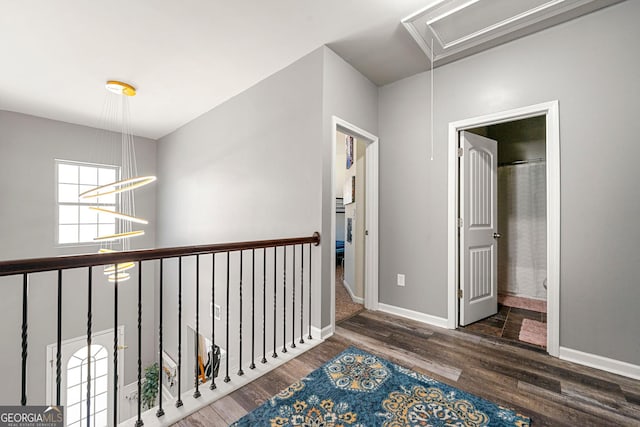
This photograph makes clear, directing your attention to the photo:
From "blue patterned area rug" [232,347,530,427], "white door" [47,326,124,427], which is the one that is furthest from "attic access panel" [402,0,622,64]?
"white door" [47,326,124,427]

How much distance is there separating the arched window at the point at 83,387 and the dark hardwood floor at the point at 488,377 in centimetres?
472

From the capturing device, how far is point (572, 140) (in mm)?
2133

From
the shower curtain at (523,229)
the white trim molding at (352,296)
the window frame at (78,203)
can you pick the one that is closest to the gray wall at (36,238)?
the window frame at (78,203)

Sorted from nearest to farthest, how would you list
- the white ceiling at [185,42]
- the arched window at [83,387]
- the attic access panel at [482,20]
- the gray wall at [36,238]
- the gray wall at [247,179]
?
the attic access panel at [482,20] → the white ceiling at [185,42] → the gray wall at [247,179] → the gray wall at [36,238] → the arched window at [83,387]

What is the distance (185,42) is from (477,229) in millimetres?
3460

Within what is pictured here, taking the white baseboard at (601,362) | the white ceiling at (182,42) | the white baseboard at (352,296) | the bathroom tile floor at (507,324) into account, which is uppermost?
the white ceiling at (182,42)

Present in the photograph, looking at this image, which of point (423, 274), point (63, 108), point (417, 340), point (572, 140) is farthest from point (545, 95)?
point (63, 108)

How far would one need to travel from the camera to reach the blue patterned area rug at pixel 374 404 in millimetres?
1486

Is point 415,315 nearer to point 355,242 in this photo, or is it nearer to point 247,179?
point 355,242

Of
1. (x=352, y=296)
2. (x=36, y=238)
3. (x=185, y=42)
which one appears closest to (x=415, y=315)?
(x=352, y=296)

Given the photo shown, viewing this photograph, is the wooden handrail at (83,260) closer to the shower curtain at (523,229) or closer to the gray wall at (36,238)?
the shower curtain at (523,229)

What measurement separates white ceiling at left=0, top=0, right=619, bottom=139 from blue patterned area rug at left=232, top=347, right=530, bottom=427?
274 centimetres
